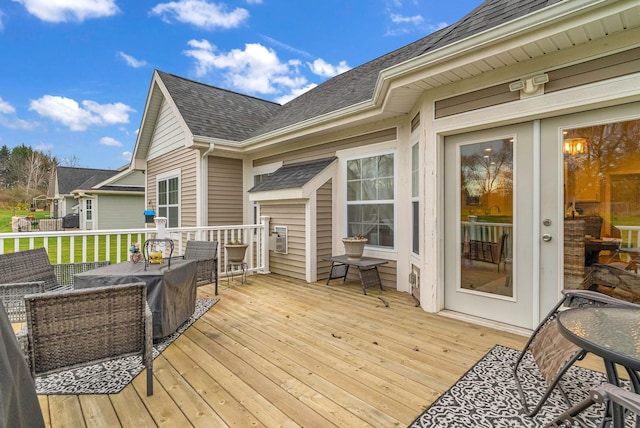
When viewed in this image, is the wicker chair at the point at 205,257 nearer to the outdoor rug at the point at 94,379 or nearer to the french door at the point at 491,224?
the outdoor rug at the point at 94,379

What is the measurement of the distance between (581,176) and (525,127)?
2.27ft

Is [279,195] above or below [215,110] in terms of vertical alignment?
below

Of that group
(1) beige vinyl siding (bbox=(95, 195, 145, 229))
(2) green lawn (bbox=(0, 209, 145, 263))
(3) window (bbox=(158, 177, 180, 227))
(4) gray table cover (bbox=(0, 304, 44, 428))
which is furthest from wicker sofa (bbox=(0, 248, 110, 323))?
(1) beige vinyl siding (bbox=(95, 195, 145, 229))

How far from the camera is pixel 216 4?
1071 cm

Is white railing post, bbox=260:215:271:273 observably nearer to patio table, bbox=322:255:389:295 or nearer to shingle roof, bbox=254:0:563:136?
patio table, bbox=322:255:389:295

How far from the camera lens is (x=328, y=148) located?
594 centimetres

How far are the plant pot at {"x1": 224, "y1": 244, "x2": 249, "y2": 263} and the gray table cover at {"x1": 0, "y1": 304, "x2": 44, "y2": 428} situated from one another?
161 inches

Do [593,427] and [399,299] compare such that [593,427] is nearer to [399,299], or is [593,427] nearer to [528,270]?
[528,270]

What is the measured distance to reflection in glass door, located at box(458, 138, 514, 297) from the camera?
3287 mm

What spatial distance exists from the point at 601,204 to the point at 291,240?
4297 millimetres

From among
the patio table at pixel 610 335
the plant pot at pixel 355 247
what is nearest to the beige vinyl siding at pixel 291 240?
the plant pot at pixel 355 247

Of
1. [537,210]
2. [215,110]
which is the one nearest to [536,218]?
[537,210]

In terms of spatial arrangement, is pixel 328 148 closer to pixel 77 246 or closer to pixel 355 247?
pixel 355 247

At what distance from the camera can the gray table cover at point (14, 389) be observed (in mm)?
1059
